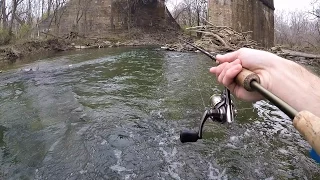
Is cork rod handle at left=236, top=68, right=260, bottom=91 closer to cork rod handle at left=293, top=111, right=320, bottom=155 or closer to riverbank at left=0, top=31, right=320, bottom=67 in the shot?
cork rod handle at left=293, top=111, right=320, bottom=155

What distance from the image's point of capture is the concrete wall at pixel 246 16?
69.7ft

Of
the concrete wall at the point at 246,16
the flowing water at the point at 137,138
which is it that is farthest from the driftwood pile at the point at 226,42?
the flowing water at the point at 137,138

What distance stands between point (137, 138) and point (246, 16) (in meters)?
19.7

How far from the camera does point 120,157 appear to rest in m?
4.70

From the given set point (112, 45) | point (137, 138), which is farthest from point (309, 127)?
point (112, 45)

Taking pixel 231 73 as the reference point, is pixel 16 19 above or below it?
above

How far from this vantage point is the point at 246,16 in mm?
22969

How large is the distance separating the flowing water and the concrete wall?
508 inches

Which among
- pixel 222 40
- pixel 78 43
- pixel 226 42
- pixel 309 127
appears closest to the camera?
pixel 309 127

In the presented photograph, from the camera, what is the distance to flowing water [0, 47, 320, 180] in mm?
4273

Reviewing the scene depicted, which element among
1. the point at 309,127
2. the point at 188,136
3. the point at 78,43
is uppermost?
the point at 78,43

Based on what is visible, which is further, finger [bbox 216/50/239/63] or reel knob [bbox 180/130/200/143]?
reel knob [bbox 180/130/200/143]

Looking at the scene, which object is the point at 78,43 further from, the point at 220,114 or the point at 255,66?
the point at 255,66

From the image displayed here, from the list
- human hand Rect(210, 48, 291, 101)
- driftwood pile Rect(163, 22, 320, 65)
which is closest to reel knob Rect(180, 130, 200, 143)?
human hand Rect(210, 48, 291, 101)
